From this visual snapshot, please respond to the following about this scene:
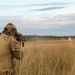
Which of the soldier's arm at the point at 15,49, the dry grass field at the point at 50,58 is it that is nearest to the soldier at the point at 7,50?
the soldier's arm at the point at 15,49

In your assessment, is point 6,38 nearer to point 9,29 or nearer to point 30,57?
point 9,29

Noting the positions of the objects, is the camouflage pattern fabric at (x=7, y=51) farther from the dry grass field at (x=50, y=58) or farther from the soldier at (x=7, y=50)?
the dry grass field at (x=50, y=58)

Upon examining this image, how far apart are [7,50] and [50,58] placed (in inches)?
147

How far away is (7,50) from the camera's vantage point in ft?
19.0

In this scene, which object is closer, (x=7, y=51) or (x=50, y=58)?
(x=7, y=51)

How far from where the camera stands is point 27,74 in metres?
7.04

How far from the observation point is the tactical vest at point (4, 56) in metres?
5.73

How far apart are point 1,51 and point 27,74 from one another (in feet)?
4.81

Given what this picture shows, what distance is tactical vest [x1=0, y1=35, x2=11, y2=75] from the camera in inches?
226

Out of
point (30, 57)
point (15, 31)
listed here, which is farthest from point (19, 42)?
point (30, 57)

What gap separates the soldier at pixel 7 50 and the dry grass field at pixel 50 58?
1.03m

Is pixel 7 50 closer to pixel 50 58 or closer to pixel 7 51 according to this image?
pixel 7 51

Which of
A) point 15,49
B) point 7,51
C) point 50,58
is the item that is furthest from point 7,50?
point 50,58

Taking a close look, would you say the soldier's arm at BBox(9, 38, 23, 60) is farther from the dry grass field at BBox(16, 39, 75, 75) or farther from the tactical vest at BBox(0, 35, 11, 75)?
the dry grass field at BBox(16, 39, 75, 75)
